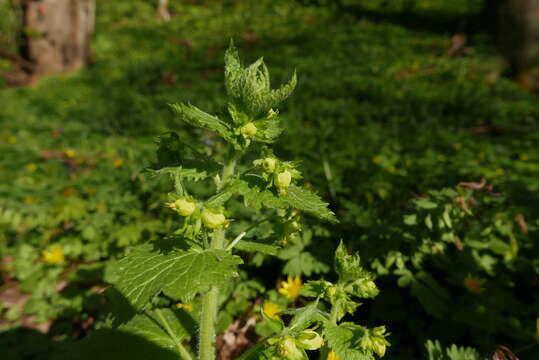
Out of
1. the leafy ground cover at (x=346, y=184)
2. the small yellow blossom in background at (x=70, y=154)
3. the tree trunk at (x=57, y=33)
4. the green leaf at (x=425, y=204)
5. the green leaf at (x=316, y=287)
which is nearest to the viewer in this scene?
the green leaf at (x=316, y=287)

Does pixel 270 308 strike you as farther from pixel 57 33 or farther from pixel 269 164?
pixel 57 33

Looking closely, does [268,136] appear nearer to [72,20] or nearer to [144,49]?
[72,20]

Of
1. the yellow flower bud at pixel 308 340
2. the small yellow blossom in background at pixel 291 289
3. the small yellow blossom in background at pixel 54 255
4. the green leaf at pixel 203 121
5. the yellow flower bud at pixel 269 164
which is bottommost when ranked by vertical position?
the small yellow blossom in background at pixel 54 255

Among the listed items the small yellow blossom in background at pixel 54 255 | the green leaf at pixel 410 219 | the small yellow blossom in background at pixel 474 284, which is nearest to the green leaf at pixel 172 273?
the green leaf at pixel 410 219

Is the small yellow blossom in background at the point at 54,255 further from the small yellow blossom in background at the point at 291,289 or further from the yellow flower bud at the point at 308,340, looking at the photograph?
the yellow flower bud at the point at 308,340

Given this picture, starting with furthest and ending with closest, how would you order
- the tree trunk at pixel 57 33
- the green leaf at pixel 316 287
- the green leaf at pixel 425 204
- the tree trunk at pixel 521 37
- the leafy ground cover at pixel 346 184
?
the tree trunk at pixel 57 33
the tree trunk at pixel 521 37
the leafy ground cover at pixel 346 184
the green leaf at pixel 425 204
the green leaf at pixel 316 287

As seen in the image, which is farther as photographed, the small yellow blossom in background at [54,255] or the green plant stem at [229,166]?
the small yellow blossom in background at [54,255]

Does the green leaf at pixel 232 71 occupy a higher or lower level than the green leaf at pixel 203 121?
higher

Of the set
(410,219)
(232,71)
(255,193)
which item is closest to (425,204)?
(410,219)
